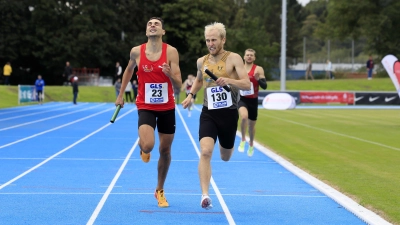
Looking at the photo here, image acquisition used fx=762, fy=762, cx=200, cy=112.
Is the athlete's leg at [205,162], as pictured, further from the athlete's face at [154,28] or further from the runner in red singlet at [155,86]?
the athlete's face at [154,28]

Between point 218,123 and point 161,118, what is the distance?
673 mm

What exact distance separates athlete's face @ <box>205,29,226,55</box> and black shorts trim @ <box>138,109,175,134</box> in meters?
0.89

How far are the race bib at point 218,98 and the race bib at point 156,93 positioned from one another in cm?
50

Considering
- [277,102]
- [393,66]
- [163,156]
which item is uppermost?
[393,66]

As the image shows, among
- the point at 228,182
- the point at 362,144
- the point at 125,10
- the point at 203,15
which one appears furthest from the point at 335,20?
the point at 228,182

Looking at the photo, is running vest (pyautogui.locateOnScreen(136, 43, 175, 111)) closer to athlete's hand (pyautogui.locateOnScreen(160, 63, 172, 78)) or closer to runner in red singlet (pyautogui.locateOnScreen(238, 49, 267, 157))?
athlete's hand (pyautogui.locateOnScreen(160, 63, 172, 78))

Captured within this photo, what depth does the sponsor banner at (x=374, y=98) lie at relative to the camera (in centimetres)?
4738

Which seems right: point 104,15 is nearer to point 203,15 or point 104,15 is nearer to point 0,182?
point 203,15

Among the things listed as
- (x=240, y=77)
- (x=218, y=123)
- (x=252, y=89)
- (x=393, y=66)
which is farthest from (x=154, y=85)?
(x=393, y=66)

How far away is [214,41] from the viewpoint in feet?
27.2

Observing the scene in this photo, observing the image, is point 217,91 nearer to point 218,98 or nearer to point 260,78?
point 218,98

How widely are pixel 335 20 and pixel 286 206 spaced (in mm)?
67002

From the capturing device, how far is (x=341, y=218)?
26.2ft

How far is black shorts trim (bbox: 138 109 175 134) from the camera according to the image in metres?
8.58
